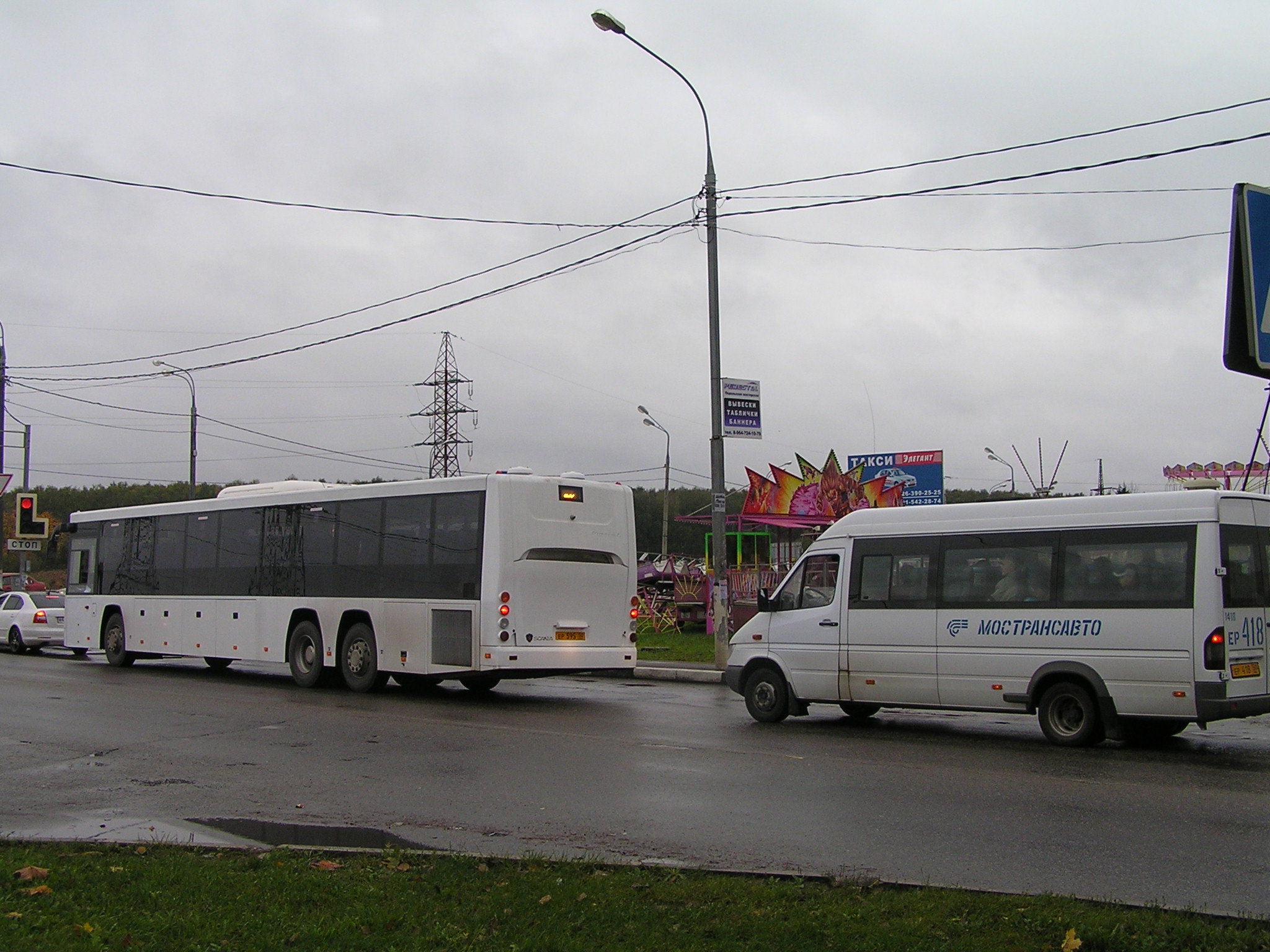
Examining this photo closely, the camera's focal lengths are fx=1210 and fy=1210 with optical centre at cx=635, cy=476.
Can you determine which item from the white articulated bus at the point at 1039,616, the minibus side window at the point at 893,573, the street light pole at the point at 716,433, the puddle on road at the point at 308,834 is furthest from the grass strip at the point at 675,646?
the puddle on road at the point at 308,834

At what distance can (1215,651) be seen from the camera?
11.0 metres

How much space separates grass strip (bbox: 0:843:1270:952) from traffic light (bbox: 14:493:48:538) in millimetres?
28288

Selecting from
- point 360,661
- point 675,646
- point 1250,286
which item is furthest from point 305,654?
point 1250,286

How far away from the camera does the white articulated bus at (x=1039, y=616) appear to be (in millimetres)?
11227

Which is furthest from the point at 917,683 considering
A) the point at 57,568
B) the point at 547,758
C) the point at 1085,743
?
the point at 57,568

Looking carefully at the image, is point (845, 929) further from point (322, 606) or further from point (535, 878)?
point (322, 606)

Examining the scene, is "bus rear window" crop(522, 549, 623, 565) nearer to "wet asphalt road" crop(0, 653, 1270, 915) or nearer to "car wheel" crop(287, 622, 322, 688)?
"wet asphalt road" crop(0, 653, 1270, 915)

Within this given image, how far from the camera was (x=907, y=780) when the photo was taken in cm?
988

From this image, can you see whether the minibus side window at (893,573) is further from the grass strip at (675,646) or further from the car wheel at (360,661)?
the grass strip at (675,646)

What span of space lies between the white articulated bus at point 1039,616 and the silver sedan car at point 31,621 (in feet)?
71.0

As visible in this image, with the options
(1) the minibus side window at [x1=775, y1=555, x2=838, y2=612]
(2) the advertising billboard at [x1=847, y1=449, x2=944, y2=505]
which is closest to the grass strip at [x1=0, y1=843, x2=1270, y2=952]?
(1) the minibus side window at [x1=775, y1=555, x2=838, y2=612]

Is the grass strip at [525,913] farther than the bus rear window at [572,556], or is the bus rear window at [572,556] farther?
the bus rear window at [572,556]

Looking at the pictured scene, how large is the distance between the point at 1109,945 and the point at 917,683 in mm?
7923

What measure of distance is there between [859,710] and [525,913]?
30.7 ft
